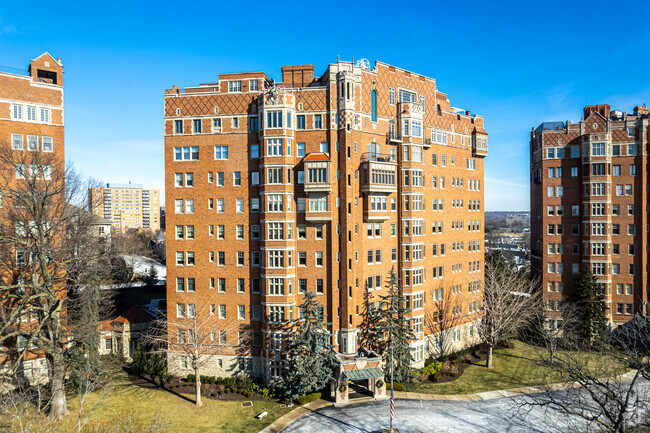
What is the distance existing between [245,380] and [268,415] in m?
6.55

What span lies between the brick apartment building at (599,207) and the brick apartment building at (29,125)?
223ft

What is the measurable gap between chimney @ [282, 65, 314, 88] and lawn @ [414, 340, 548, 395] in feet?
125

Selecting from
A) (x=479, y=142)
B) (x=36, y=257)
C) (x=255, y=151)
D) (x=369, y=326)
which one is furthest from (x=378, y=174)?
(x=36, y=257)

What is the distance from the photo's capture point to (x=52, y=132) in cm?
4397

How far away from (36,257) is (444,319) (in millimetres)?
47926

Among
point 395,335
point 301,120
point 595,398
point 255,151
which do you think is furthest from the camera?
point 255,151

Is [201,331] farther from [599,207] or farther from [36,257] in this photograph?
[599,207]

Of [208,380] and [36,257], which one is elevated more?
[36,257]

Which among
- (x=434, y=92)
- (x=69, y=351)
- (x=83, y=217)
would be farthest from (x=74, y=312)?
(x=434, y=92)

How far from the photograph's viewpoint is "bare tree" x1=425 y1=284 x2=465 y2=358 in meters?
51.1

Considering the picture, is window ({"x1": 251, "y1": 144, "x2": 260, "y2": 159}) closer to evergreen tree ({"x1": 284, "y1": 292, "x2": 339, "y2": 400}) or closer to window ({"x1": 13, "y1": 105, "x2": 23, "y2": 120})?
evergreen tree ({"x1": 284, "y1": 292, "x2": 339, "y2": 400})

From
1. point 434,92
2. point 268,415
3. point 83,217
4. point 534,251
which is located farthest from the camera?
point 534,251

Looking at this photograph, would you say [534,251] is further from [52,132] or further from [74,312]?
[52,132]

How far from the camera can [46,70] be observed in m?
45.8
